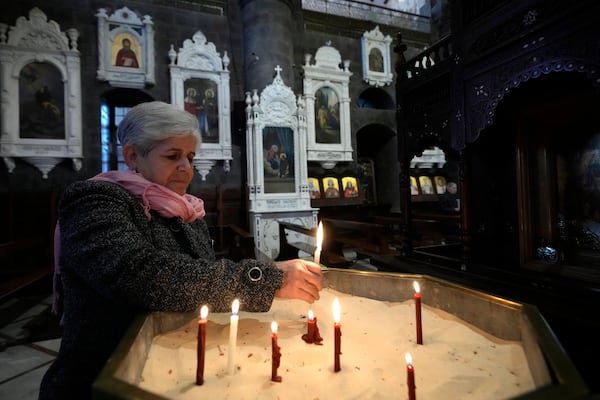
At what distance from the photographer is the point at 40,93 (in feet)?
20.8

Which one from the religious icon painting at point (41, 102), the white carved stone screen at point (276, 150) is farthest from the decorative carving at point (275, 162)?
the religious icon painting at point (41, 102)

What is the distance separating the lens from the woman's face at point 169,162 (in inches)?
45.3

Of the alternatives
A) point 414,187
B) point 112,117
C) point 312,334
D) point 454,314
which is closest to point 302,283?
point 312,334

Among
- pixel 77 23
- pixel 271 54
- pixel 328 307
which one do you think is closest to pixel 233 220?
pixel 271 54

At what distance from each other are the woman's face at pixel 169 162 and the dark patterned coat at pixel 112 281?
0.53 ft

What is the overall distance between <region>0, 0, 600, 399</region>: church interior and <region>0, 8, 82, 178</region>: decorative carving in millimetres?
26

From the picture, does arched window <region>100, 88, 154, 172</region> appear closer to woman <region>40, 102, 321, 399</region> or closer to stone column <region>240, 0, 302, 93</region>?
stone column <region>240, 0, 302, 93</region>

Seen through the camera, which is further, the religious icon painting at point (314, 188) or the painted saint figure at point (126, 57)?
the religious icon painting at point (314, 188)

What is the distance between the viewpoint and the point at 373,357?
2.70ft

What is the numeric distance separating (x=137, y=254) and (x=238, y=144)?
7.15 m

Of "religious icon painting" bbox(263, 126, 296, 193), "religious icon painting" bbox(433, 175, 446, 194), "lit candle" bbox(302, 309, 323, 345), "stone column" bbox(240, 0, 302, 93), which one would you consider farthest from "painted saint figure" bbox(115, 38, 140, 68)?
"religious icon painting" bbox(433, 175, 446, 194)

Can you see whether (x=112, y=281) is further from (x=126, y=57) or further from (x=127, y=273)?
(x=126, y=57)

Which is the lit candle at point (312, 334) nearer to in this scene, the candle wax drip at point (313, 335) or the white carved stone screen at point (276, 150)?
the candle wax drip at point (313, 335)

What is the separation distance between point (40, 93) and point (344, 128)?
6.96 metres
